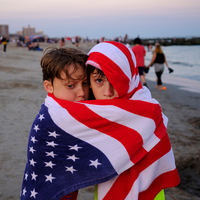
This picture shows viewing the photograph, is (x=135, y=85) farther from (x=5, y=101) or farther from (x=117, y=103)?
(x=5, y=101)

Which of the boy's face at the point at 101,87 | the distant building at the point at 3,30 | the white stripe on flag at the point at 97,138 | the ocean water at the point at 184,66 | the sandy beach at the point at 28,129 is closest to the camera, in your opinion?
the white stripe on flag at the point at 97,138

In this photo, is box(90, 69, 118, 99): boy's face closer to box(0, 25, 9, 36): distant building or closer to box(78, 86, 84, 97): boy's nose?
box(78, 86, 84, 97): boy's nose

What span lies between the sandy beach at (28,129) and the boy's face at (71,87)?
0.77m

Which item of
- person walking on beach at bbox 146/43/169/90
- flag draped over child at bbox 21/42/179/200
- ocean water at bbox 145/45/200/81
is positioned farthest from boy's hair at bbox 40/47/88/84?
ocean water at bbox 145/45/200/81

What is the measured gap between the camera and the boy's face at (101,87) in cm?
153

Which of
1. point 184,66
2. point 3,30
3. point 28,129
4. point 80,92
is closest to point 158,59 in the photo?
point 28,129

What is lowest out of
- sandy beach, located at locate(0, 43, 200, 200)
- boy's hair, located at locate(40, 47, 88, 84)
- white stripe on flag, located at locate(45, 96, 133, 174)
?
sandy beach, located at locate(0, 43, 200, 200)

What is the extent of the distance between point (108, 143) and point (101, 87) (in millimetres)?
376

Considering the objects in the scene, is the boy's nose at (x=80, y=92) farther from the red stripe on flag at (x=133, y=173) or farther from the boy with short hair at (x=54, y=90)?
the red stripe on flag at (x=133, y=173)

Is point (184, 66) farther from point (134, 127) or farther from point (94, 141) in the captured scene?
point (94, 141)

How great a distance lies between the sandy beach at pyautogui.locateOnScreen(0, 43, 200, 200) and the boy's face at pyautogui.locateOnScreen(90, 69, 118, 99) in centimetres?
84

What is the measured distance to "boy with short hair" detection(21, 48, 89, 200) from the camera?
154cm

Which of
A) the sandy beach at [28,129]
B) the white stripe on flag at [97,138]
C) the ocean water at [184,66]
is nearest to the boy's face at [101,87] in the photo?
the white stripe on flag at [97,138]

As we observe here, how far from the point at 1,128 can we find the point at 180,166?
3.48 metres
